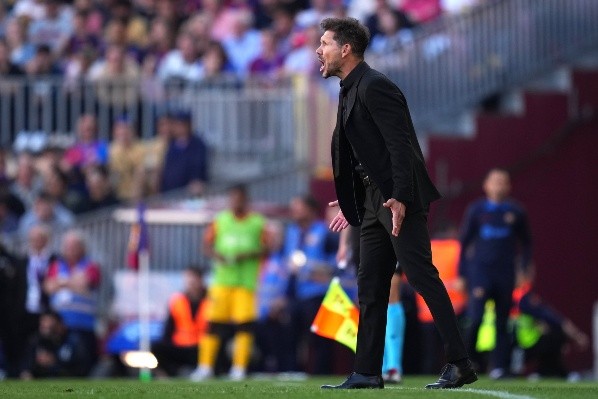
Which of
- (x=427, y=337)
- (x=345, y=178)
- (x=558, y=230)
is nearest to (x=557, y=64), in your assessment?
(x=558, y=230)

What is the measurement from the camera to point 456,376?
10.8 meters

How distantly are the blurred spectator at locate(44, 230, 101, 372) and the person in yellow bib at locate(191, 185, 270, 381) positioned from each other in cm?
164

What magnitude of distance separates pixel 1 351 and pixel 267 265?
3319mm

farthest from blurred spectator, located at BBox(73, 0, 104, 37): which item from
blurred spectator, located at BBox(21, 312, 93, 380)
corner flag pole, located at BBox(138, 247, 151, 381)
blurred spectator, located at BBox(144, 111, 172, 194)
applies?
blurred spectator, located at BBox(21, 312, 93, 380)

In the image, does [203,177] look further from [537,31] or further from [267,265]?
[537,31]

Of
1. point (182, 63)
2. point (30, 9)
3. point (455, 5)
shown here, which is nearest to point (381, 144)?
point (455, 5)

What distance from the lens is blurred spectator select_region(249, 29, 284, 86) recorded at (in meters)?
24.0

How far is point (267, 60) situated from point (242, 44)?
0.82 meters

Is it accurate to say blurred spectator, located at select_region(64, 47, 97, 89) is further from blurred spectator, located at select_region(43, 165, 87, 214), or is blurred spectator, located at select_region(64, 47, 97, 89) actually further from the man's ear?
the man's ear

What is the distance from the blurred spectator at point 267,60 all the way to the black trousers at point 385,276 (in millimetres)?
13074

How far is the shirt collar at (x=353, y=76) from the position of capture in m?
10.7

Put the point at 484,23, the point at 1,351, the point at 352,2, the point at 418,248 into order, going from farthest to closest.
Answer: the point at 352,2
the point at 484,23
the point at 1,351
the point at 418,248

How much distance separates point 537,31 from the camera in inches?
907

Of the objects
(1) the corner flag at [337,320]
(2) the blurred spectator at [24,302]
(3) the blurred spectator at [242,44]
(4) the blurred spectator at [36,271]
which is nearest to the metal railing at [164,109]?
(3) the blurred spectator at [242,44]
